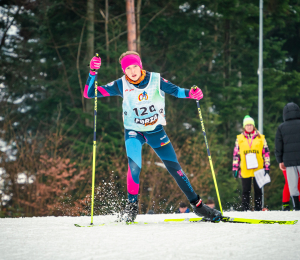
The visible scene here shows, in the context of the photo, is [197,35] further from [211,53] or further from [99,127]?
[99,127]

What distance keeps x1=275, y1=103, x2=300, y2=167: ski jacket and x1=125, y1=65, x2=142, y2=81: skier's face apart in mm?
2987

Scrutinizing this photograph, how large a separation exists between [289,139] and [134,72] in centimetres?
308

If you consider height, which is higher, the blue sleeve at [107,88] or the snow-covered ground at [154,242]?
the blue sleeve at [107,88]

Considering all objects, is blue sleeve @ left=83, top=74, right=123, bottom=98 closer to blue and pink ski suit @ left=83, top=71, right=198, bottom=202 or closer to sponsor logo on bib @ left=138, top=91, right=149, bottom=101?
blue and pink ski suit @ left=83, top=71, right=198, bottom=202

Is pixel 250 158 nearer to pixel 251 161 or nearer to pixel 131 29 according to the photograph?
pixel 251 161

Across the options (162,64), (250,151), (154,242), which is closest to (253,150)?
(250,151)

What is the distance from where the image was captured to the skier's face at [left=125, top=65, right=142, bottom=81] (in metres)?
4.56

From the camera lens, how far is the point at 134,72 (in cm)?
456

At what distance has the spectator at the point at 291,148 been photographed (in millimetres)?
6215

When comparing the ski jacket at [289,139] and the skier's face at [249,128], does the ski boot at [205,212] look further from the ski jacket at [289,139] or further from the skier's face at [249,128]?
the skier's face at [249,128]

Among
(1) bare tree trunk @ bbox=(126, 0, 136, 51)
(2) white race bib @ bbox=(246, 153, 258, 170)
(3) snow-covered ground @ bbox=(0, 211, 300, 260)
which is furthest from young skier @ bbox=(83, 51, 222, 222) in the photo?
(1) bare tree trunk @ bbox=(126, 0, 136, 51)

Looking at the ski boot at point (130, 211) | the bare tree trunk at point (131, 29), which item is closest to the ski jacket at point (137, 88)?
the ski boot at point (130, 211)

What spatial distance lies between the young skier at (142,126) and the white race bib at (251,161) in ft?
8.65

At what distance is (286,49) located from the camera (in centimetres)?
2380
